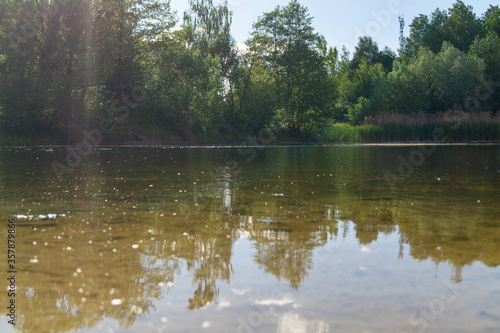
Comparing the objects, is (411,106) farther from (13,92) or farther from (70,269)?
(70,269)

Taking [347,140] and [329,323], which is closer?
[329,323]

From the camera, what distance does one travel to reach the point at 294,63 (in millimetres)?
67875

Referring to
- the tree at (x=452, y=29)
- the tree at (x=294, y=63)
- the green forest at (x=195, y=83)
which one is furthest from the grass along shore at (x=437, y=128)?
the tree at (x=452, y=29)

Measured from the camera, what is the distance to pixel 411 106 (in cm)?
7338

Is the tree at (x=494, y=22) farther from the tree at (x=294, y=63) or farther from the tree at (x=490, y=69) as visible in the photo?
the tree at (x=294, y=63)

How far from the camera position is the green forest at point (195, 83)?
152ft

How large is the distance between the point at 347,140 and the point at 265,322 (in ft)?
183

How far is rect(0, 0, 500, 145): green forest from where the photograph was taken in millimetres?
46406

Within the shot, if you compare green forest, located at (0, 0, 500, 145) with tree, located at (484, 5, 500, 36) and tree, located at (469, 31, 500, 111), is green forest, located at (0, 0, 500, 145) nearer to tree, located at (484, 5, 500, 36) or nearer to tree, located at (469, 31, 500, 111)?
tree, located at (469, 31, 500, 111)

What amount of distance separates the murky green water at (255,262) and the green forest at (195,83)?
3452 cm

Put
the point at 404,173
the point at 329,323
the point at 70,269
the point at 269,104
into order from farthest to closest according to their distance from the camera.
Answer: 1. the point at 269,104
2. the point at 404,173
3. the point at 70,269
4. the point at 329,323

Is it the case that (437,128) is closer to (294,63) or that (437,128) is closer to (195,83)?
(294,63)

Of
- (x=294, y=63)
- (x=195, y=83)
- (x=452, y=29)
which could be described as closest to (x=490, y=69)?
(x=452, y=29)

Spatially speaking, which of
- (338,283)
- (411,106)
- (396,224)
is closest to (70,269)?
(338,283)
